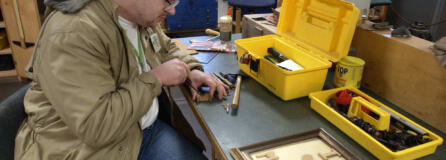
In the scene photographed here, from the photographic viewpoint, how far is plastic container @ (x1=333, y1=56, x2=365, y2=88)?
1.21 m

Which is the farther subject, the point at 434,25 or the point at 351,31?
the point at 434,25

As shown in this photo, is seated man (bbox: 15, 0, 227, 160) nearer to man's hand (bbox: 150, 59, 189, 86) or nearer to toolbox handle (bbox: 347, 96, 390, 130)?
man's hand (bbox: 150, 59, 189, 86)

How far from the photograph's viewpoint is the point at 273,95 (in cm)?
127

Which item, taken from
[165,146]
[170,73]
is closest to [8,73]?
[165,146]

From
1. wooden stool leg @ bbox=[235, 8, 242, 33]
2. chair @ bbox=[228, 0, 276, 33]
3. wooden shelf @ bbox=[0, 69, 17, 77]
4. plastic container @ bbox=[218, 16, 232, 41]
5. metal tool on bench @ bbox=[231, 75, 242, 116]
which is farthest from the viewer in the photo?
wooden stool leg @ bbox=[235, 8, 242, 33]

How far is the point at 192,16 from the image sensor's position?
3605 mm

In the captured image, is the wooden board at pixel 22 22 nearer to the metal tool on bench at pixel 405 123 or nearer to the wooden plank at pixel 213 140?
the wooden plank at pixel 213 140

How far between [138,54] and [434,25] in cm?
330

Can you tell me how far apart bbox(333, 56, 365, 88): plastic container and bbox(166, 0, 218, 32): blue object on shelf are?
8.23 feet

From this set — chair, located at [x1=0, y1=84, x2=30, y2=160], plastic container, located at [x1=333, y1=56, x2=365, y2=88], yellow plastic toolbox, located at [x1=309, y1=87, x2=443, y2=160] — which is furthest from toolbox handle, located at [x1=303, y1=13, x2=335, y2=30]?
chair, located at [x1=0, y1=84, x2=30, y2=160]

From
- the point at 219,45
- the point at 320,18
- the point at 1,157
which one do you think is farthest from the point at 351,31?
the point at 1,157

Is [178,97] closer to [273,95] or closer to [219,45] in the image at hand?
[219,45]

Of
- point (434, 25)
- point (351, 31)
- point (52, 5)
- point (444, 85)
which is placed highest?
point (52, 5)

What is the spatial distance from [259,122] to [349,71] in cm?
41
